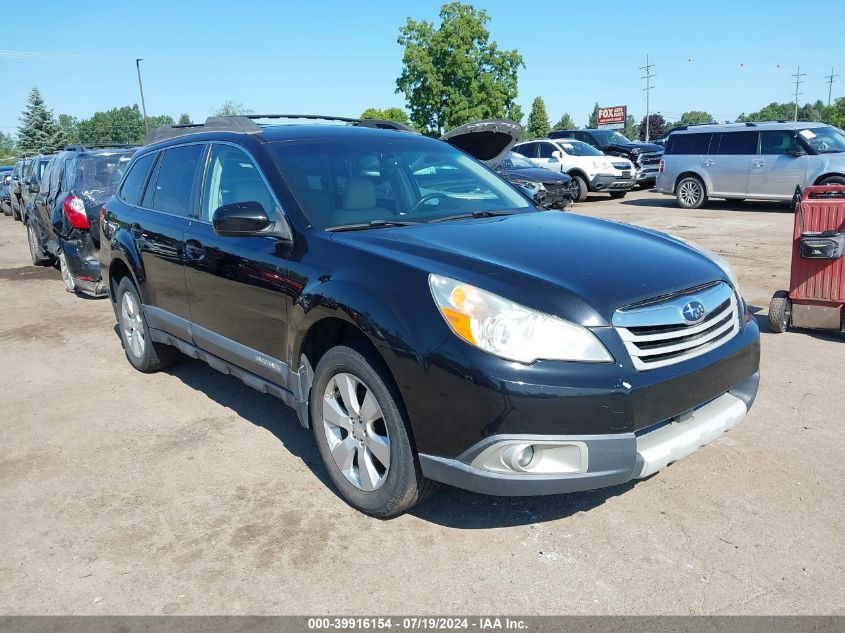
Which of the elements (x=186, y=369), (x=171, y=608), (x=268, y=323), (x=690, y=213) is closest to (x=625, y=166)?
(x=690, y=213)

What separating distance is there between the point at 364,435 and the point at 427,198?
1518 mm

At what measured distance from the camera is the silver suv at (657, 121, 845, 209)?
14.8 m

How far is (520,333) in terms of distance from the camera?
9.34 feet

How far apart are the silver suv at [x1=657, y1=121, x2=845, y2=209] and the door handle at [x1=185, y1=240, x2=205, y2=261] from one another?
539 inches

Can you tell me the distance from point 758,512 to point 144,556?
110 inches

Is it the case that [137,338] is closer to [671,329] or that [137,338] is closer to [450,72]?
[671,329]

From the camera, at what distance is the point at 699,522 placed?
3307 millimetres

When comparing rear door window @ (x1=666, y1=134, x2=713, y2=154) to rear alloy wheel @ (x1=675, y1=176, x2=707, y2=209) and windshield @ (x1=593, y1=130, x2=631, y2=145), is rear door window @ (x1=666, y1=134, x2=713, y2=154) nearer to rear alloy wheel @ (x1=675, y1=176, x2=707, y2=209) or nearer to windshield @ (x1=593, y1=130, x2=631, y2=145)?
rear alloy wheel @ (x1=675, y1=176, x2=707, y2=209)

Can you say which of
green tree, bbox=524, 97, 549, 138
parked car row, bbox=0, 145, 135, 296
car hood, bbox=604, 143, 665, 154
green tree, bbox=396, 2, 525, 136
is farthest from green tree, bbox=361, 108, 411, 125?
parked car row, bbox=0, 145, 135, 296

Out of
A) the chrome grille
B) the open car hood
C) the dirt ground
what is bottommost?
the dirt ground

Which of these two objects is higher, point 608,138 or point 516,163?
point 608,138

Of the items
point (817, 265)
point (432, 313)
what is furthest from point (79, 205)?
point (817, 265)

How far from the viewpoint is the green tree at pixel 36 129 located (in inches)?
3019

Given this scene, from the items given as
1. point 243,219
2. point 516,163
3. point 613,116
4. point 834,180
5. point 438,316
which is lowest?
point 834,180
